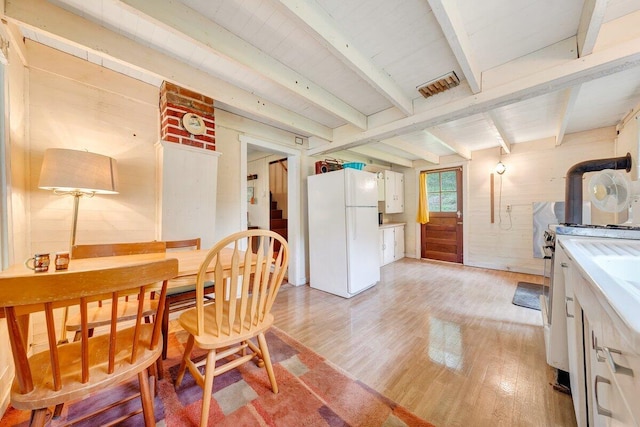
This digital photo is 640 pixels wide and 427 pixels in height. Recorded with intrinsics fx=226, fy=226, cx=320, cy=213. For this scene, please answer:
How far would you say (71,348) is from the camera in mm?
987

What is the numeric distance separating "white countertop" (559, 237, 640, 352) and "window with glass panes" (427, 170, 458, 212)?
3.41 m

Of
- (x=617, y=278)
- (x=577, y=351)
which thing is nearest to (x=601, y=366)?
(x=617, y=278)

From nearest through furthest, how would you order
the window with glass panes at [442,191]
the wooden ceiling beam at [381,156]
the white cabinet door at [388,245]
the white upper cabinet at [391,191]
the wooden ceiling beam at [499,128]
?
1. the wooden ceiling beam at [499,128]
2. the wooden ceiling beam at [381,156]
3. the white cabinet door at [388,245]
4. the window with glass panes at [442,191]
5. the white upper cabinet at [391,191]

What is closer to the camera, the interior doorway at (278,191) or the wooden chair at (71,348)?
the wooden chair at (71,348)

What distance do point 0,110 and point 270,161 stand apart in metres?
3.40

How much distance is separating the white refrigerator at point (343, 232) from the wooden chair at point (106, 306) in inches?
74.9

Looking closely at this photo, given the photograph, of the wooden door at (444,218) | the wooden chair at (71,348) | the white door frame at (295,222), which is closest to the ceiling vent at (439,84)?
the white door frame at (295,222)

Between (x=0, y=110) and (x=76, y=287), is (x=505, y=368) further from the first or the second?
(x=0, y=110)

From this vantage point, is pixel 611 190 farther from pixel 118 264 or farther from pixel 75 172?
pixel 75 172

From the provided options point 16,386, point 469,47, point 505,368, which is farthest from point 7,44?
point 505,368

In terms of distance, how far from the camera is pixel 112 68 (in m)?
1.89

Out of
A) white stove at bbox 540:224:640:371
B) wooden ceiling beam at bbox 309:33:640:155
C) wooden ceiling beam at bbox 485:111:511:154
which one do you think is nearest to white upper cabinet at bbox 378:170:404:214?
wooden ceiling beam at bbox 485:111:511:154

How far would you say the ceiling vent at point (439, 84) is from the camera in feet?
6.28

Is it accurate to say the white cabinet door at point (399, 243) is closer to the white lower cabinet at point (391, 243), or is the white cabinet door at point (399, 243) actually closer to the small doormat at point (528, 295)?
the white lower cabinet at point (391, 243)
